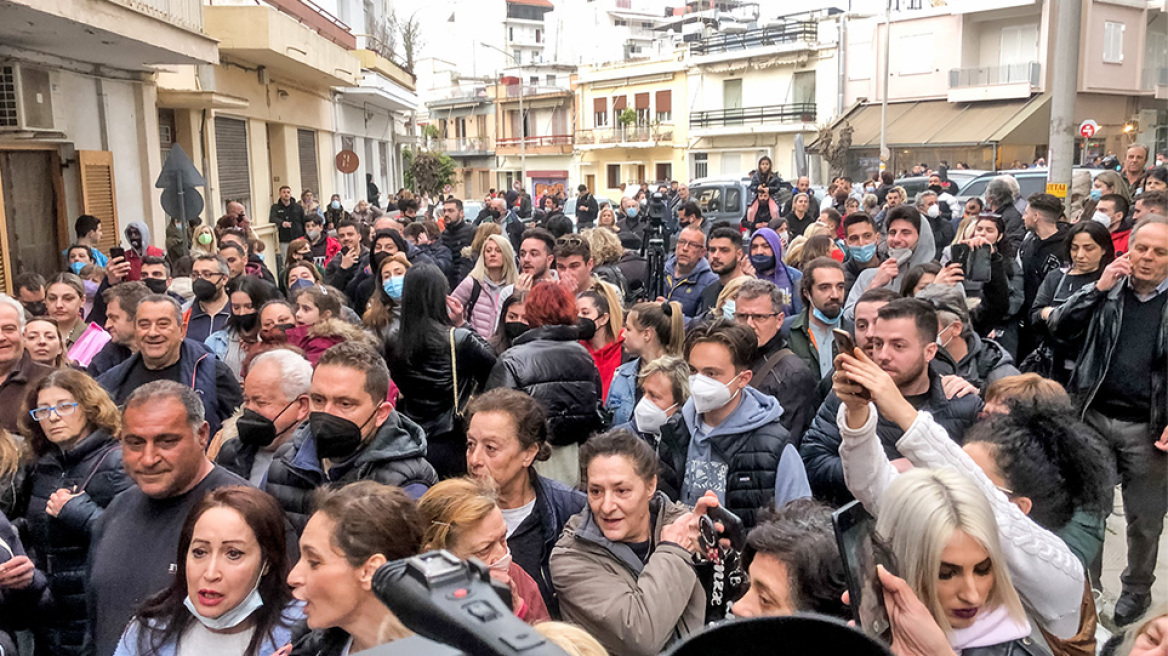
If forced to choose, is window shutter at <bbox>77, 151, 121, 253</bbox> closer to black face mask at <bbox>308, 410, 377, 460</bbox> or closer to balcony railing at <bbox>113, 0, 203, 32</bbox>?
balcony railing at <bbox>113, 0, 203, 32</bbox>

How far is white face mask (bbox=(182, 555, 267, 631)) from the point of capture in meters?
2.77

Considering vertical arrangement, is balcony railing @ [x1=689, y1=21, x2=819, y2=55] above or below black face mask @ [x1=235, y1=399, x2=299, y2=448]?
above

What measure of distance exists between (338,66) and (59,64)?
355 inches

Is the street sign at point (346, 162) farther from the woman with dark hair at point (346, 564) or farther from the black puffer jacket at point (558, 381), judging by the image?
the woman with dark hair at point (346, 564)

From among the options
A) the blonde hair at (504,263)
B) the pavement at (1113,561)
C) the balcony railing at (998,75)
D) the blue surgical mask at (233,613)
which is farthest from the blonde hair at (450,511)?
the balcony railing at (998,75)

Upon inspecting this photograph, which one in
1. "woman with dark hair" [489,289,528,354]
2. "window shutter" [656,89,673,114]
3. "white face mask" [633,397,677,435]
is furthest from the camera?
"window shutter" [656,89,673,114]

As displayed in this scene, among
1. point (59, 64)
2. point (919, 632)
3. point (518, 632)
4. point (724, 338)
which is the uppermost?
point (59, 64)

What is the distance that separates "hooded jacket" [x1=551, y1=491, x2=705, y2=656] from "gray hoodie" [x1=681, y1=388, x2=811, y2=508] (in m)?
0.49

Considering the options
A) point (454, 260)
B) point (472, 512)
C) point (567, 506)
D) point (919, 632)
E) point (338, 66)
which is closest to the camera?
point (919, 632)

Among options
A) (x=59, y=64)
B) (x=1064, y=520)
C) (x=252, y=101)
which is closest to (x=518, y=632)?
(x=1064, y=520)

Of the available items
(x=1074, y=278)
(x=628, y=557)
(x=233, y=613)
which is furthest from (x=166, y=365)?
(x=1074, y=278)

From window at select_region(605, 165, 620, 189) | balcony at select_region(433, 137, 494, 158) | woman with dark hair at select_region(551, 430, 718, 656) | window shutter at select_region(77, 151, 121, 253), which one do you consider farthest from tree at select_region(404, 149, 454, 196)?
woman with dark hair at select_region(551, 430, 718, 656)

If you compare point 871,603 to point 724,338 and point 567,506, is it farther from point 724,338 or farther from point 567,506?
point 724,338

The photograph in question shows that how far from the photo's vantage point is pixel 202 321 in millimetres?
6414
